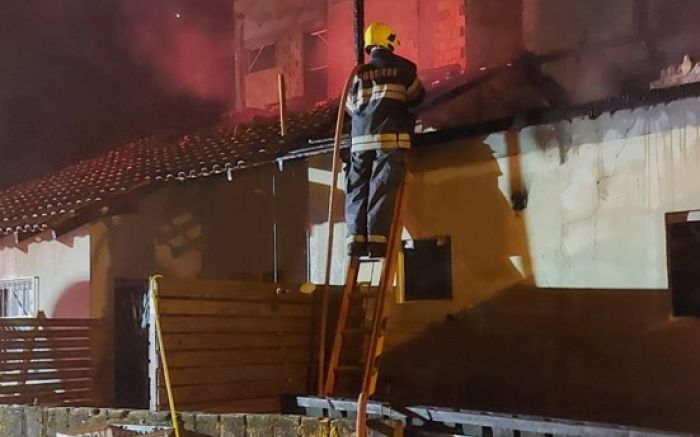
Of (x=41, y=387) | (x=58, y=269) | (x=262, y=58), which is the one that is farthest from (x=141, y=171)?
(x=262, y=58)

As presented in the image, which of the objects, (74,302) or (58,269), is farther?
(58,269)

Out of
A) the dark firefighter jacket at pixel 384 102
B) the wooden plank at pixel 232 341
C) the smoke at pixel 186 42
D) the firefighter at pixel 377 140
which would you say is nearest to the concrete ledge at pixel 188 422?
the wooden plank at pixel 232 341

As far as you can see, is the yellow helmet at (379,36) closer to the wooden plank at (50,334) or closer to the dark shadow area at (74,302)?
the wooden plank at (50,334)

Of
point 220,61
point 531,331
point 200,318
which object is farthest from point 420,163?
point 220,61

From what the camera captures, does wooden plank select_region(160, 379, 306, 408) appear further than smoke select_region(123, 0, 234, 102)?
No

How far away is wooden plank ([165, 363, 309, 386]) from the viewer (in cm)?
699

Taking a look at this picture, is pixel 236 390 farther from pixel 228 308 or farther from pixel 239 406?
pixel 228 308

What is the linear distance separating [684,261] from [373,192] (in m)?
2.66

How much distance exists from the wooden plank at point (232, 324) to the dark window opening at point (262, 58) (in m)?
Answer: 8.31

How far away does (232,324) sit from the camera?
7.39 m

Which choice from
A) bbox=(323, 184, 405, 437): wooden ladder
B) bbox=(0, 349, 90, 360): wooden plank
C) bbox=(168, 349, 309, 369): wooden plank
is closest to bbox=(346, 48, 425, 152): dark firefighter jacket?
bbox=(323, 184, 405, 437): wooden ladder

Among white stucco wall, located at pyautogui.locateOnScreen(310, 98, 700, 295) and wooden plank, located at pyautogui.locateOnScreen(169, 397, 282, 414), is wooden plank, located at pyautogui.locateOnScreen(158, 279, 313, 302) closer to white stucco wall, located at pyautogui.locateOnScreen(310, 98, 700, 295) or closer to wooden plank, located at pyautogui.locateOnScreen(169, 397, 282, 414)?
wooden plank, located at pyautogui.locateOnScreen(169, 397, 282, 414)

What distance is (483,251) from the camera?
856 centimetres

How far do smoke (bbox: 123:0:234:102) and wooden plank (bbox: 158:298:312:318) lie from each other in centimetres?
920
